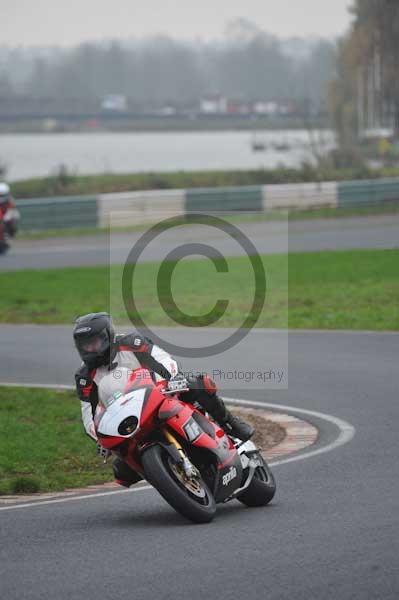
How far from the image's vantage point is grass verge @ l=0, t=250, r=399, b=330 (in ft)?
57.5

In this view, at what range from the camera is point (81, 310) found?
752 inches

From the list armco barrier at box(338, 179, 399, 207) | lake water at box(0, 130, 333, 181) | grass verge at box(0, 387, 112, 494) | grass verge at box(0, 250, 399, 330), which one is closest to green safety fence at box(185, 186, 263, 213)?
armco barrier at box(338, 179, 399, 207)

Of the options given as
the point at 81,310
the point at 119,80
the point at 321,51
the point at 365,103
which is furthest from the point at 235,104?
the point at 81,310

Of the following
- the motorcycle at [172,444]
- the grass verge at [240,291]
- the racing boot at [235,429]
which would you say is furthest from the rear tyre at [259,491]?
the grass verge at [240,291]

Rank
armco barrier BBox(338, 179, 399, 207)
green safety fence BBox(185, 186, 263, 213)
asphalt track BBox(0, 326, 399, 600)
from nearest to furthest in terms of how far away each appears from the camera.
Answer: asphalt track BBox(0, 326, 399, 600) → green safety fence BBox(185, 186, 263, 213) → armco barrier BBox(338, 179, 399, 207)

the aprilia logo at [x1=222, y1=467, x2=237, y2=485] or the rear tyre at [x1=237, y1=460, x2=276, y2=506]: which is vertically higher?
the aprilia logo at [x1=222, y1=467, x2=237, y2=485]

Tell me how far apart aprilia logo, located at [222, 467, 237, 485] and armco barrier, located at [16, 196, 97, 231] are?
26714 millimetres

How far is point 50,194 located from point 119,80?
145 m

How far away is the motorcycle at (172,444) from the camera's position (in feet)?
23.8

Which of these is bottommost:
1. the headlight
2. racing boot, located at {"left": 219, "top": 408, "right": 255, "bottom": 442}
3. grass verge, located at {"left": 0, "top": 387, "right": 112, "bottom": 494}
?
grass verge, located at {"left": 0, "top": 387, "right": 112, "bottom": 494}

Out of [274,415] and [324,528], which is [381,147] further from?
[324,528]

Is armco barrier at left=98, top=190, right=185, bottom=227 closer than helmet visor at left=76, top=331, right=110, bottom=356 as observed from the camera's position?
No

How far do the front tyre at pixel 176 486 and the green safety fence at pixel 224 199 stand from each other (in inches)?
1066

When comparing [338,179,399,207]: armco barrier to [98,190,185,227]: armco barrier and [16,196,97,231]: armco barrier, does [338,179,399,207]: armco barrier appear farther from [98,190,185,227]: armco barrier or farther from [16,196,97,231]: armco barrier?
[16,196,97,231]: armco barrier
